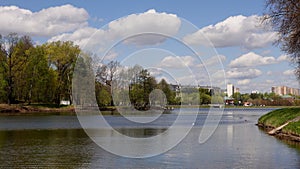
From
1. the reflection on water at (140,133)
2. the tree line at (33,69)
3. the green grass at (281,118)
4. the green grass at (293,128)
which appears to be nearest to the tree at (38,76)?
the tree line at (33,69)

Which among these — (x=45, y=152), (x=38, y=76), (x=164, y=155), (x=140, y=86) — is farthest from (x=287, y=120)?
(x=38, y=76)

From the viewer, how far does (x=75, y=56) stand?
320 feet

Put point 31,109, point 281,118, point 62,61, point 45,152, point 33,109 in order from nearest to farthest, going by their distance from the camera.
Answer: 1. point 45,152
2. point 281,118
3. point 31,109
4. point 33,109
5. point 62,61

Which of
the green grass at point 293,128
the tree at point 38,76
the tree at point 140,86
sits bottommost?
the green grass at point 293,128

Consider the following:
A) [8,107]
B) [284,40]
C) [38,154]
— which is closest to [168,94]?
[284,40]

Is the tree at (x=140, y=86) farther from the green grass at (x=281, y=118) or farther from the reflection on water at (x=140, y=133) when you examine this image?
the reflection on water at (x=140, y=133)

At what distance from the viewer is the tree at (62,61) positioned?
97.3 metres

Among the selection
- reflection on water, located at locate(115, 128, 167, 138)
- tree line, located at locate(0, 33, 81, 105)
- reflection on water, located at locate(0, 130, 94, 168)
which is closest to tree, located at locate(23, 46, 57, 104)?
tree line, located at locate(0, 33, 81, 105)

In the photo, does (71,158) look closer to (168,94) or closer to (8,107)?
(168,94)

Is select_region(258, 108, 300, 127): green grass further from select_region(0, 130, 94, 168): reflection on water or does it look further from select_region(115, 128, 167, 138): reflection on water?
select_region(0, 130, 94, 168): reflection on water

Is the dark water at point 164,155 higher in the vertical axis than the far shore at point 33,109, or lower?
lower

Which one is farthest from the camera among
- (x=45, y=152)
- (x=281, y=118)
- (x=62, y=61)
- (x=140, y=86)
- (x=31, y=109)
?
(x=62, y=61)

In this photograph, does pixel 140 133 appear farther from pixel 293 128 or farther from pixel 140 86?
pixel 140 86

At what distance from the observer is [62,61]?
9850 centimetres
